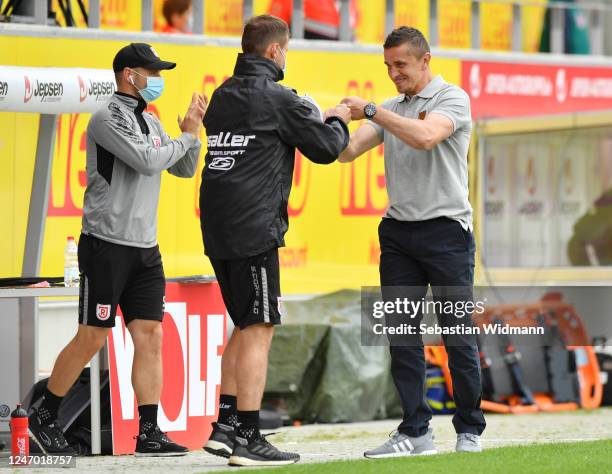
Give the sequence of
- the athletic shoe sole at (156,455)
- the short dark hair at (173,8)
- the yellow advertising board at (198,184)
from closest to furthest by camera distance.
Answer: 1. the athletic shoe sole at (156,455)
2. the yellow advertising board at (198,184)
3. the short dark hair at (173,8)

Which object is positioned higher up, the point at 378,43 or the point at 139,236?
the point at 378,43

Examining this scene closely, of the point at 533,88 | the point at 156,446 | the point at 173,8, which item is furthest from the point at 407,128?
the point at 533,88

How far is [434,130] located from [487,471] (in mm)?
1541

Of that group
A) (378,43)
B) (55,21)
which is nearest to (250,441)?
(55,21)

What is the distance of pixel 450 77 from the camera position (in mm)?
12133

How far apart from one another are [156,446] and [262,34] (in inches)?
79.4

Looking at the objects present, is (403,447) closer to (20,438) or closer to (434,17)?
(20,438)

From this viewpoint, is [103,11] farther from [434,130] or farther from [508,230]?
[434,130]

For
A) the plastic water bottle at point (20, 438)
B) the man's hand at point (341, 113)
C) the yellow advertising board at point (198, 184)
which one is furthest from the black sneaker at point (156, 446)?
the yellow advertising board at point (198, 184)

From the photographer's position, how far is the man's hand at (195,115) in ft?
23.9

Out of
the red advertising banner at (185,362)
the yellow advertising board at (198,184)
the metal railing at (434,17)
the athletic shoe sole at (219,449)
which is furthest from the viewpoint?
the metal railing at (434,17)

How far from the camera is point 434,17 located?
12641mm

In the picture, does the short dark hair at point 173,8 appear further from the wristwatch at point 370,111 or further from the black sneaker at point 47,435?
the wristwatch at point 370,111

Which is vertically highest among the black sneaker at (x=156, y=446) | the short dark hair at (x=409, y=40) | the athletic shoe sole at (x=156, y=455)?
the short dark hair at (x=409, y=40)
